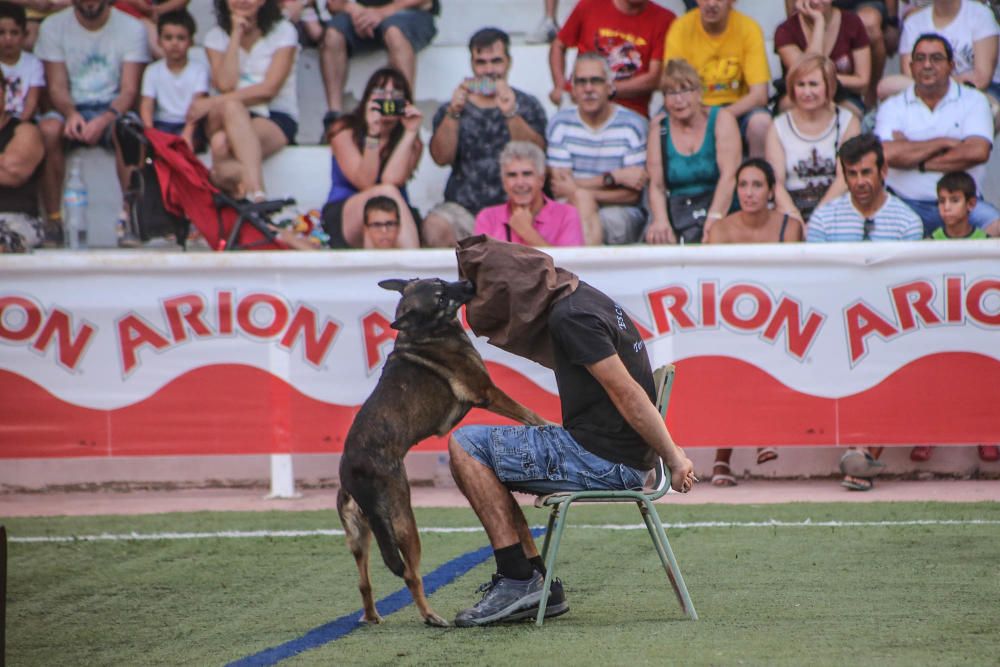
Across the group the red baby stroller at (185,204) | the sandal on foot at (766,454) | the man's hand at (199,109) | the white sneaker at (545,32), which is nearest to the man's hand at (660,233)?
the sandal on foot at (766,454)

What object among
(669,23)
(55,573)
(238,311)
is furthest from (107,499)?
(669,23)

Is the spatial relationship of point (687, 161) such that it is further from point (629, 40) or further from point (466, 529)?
point (466, 529)

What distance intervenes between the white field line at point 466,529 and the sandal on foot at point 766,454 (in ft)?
5.72

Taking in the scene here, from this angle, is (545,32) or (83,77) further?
(545,32)

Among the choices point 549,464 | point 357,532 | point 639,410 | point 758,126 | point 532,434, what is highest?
point 758,126

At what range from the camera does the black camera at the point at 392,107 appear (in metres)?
10.6

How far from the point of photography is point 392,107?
34.7 ft

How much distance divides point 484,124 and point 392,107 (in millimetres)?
787

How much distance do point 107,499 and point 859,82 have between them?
22.6 ft

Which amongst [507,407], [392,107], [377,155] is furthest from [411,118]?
[507,407]

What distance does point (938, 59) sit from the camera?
10.0 meters

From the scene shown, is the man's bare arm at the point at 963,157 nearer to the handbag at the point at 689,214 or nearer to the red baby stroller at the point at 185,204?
the handbag at the point at 689,214

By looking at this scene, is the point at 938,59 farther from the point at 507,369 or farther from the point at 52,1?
the point at 52,1

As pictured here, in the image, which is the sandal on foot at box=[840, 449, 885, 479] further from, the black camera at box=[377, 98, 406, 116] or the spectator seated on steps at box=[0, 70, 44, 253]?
the spectator seated on steps at box=[0, 70, 44, 253]
